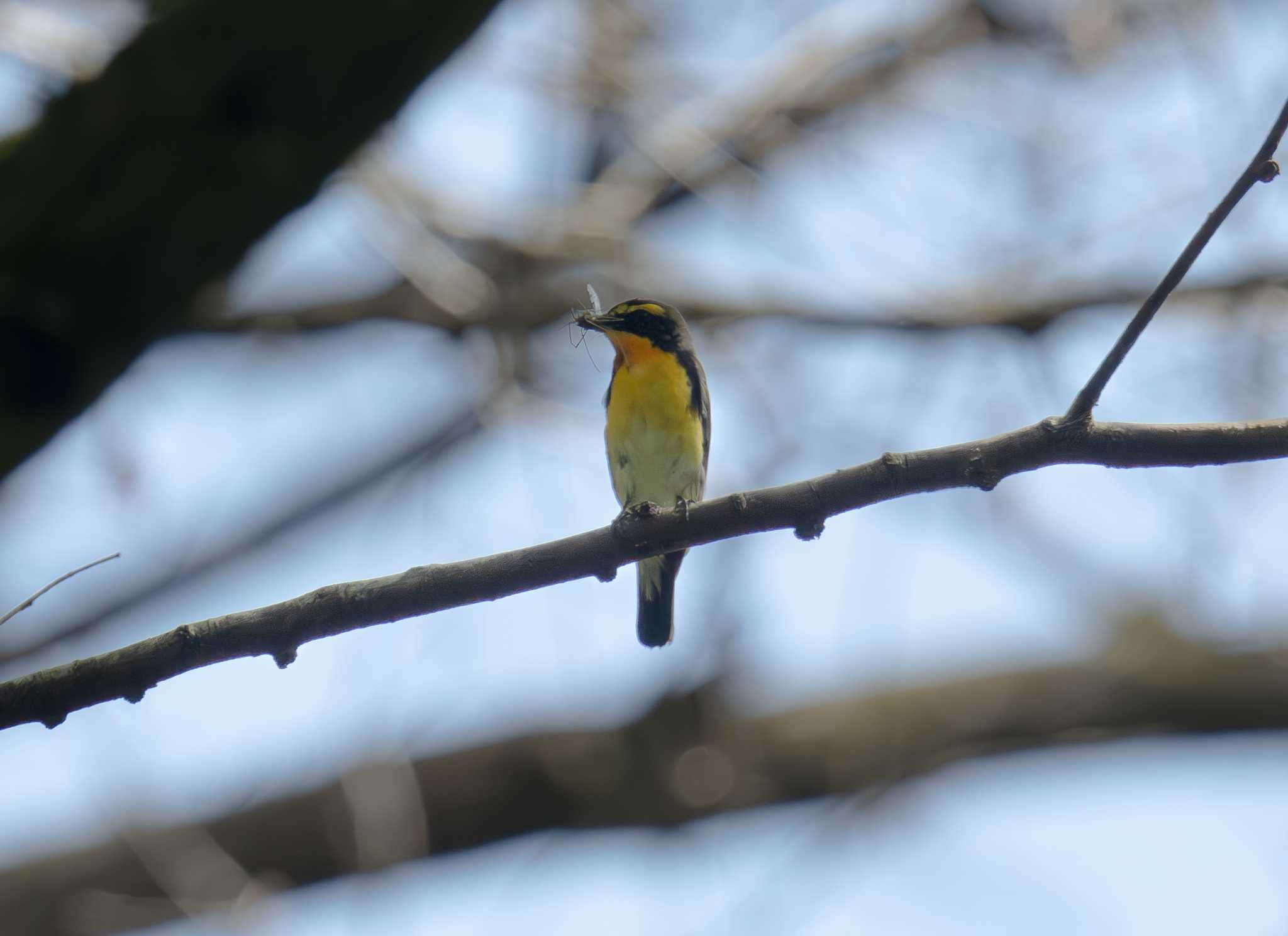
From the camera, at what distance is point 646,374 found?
17.6 feet

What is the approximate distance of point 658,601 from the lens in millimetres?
5555

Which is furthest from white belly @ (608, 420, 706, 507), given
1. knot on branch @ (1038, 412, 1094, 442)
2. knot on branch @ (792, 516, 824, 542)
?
knot on branch @ (1038, 412, 1094, 442)

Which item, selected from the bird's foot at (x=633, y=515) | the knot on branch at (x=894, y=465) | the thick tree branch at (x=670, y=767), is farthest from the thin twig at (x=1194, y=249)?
the thick tree branch at (x=670, y=767)

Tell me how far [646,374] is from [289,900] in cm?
319

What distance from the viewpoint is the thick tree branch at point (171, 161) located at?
341 cm

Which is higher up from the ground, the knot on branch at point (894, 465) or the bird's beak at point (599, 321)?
the bird's beak at point (599, 321)

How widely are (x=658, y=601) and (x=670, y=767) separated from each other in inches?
52.6

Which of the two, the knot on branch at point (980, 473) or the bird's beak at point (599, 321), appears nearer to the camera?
the knot on branch at point (980, 473)

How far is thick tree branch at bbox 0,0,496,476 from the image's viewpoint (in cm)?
341

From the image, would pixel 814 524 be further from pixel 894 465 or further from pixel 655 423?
pixel 655 423

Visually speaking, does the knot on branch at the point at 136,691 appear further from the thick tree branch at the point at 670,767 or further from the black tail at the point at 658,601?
the thick tree branch at the point at 670,767

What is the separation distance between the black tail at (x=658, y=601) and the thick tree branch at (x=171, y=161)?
2.50 m

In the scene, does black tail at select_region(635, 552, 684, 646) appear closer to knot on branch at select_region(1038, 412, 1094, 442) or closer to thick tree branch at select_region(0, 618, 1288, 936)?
thick tree branch at select_region(0, 618, 1288, 936)

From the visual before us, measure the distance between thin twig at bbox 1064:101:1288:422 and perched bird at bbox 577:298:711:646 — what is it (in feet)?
9.68
